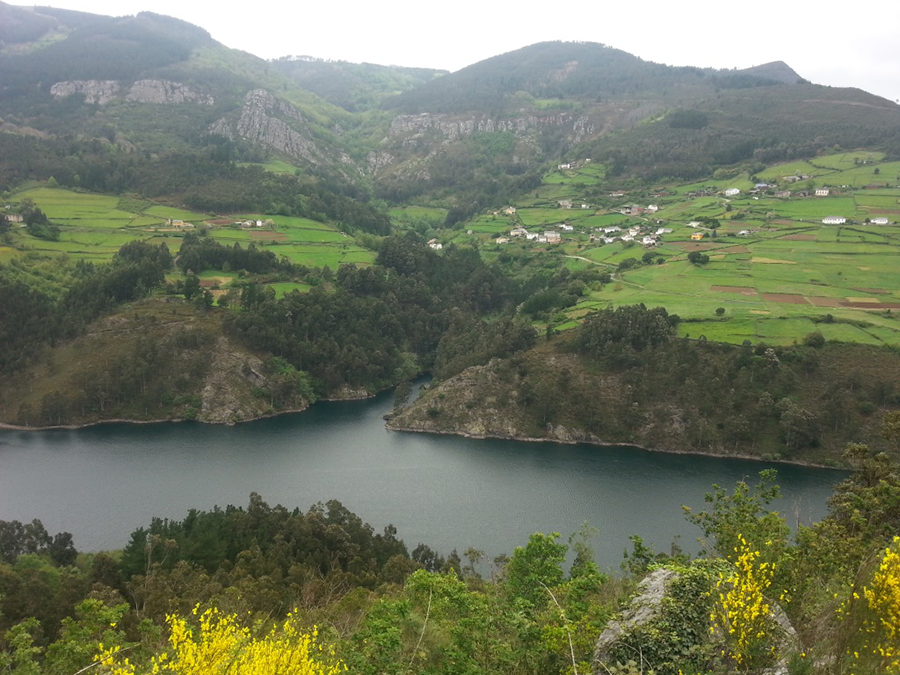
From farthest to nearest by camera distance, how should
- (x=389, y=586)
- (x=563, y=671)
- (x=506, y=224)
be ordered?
(x=506, y=224)
(x=389, y=586)
(x=563, y=671)

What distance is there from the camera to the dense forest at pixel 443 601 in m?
8.07

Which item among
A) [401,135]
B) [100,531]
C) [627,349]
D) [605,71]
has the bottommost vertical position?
[100,531]

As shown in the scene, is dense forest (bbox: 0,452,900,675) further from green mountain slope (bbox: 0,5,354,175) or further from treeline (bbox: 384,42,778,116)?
treeline (bbox: 384,42,778,116)

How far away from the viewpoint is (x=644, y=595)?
397 inches

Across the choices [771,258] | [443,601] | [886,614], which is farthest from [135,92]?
[886,614]

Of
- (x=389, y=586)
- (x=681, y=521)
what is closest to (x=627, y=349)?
(x=681, y=521)

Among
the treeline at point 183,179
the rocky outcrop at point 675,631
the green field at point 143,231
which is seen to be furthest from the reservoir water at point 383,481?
the treeline at point 183,179

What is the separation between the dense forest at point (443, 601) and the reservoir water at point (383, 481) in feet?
22.6

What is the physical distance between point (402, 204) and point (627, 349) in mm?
91517

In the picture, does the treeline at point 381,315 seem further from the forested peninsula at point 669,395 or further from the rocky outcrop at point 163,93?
the rocky outcrop at point 163,93

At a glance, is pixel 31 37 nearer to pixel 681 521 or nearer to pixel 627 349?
pixel 627 349

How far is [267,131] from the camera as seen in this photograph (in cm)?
13862

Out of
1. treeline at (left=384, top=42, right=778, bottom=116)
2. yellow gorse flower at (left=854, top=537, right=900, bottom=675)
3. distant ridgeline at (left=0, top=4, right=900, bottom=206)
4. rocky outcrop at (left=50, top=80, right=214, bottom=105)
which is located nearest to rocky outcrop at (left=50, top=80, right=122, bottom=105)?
rocky outcrop at (left=50, top=80, right=214, bottom=105)

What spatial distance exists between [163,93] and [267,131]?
30.1m
